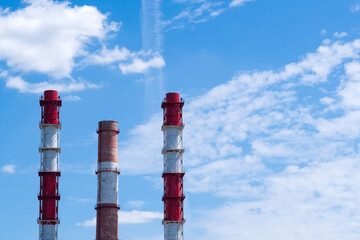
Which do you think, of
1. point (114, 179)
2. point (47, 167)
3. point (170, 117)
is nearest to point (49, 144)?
point (47, 167)

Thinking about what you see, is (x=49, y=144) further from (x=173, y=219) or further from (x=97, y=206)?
(x=173, y=219)

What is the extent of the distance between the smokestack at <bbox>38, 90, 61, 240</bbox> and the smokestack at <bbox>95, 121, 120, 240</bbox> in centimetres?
507

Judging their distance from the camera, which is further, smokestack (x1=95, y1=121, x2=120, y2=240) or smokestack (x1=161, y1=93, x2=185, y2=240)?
smokestack (x1=95, y1=121, x2=120, y2=240)

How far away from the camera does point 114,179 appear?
90.6 m

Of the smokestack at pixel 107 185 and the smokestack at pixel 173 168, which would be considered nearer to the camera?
the smokestack at pixel 173 168

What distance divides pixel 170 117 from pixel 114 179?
1021 centimetres

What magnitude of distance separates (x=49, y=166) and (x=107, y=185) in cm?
750

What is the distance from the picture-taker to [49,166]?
90.9 m

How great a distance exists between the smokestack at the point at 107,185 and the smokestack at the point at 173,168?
20.5ft

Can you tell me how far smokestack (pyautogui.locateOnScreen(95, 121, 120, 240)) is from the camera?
89188mm

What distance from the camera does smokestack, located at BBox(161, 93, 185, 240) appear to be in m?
87.3

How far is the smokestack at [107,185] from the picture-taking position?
89.2 m

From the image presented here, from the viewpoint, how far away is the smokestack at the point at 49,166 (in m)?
88.4

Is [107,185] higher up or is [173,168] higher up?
[173,168]
